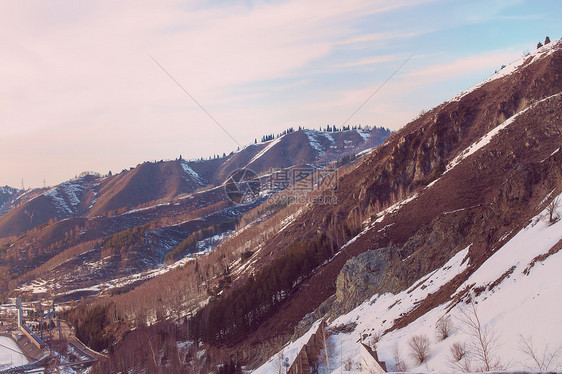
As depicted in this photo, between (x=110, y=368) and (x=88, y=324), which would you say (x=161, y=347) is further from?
(x=88, y=324)

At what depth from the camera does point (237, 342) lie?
6831 centimetres

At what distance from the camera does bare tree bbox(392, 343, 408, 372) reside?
27617 mm

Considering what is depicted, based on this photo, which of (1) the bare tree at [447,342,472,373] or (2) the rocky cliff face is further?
(2) the rocky cliff face

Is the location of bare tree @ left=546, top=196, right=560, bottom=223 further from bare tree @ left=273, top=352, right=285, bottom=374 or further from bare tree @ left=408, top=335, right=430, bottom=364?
bare tree @ left=273, top=352, right=285, bottom=374

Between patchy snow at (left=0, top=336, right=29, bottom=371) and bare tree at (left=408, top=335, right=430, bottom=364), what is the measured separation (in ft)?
311

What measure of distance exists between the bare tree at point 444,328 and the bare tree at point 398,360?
9.58 feet

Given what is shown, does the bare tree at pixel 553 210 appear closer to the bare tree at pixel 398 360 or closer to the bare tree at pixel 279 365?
the bare tree at pixel 398 360

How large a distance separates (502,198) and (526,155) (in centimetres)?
1949

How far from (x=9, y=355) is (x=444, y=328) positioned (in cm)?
11323

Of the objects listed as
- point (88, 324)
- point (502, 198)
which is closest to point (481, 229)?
point (502, 198)

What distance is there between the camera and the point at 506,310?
25.1 metres

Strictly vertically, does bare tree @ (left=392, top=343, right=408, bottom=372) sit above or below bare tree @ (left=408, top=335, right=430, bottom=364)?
below

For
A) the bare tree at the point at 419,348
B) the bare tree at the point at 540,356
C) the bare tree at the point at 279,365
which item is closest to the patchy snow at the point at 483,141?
the bare tree at the point at 279,365

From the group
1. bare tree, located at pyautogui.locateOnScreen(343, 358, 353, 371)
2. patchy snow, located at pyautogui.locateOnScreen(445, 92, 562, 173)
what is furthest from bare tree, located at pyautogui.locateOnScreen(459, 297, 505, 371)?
patchy snow, located at pyautogui.locateOnScreen(445, 92, 562, 173)
